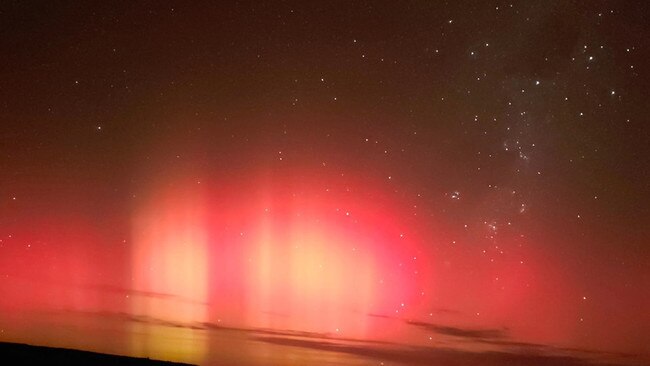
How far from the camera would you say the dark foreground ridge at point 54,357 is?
14.1 m

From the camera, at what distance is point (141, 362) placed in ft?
54.9

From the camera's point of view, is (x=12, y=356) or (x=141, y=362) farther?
(x=141, y=362)

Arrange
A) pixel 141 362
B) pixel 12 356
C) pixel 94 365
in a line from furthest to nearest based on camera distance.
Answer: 1. pixel 141 362
2. pixel 94 365
3. pixel 12 356

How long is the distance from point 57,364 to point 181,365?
12.3 ft

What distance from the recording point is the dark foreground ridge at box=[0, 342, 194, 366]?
14.1 metres

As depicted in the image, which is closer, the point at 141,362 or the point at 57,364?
the point at 57,364

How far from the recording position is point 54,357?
15.1 m

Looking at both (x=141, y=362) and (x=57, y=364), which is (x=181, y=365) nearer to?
(x=141, y=362)

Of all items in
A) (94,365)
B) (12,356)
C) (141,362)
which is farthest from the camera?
(141,362)

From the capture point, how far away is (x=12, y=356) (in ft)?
46.3

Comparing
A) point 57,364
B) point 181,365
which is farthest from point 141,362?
point 57,364

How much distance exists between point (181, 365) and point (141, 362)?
1247 millimetres

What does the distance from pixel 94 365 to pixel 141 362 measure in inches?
59.9

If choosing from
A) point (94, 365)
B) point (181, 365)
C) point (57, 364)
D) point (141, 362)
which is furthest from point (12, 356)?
point (181, 365)
